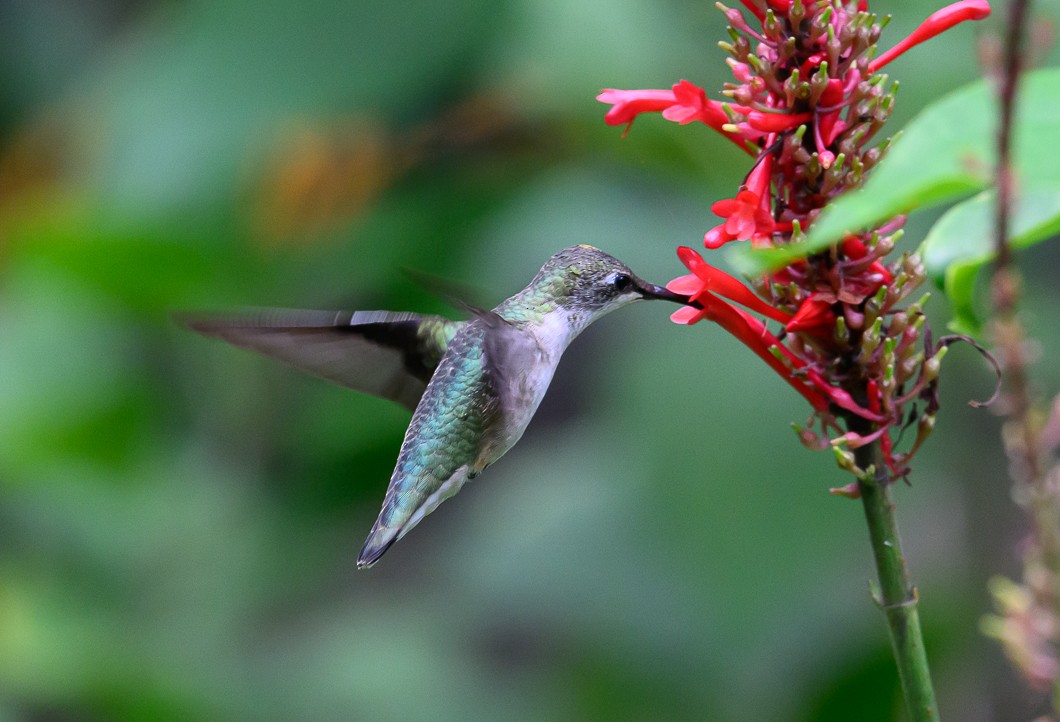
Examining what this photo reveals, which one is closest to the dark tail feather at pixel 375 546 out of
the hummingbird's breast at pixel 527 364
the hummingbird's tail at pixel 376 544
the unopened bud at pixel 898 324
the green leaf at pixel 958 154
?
the hummingbird's tail at pixel 376 544

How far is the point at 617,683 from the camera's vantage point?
9.96 feet

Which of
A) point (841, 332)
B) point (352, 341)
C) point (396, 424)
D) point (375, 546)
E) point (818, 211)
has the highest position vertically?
point (818, 211)

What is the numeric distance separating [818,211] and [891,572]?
1.15 ft

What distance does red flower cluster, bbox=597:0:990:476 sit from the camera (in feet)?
3.85

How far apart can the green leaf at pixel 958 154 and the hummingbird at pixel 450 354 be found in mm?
929

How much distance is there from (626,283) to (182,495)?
183 cm

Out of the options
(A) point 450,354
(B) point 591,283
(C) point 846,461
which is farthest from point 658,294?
(C) point 846,461

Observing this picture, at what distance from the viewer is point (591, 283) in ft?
5.77

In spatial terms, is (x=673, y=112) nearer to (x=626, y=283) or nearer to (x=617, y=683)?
(x=626, y=283)

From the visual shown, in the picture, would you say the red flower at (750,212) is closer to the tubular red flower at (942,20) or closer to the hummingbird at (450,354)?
the tubular red flower at (942,20)

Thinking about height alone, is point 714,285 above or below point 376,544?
above

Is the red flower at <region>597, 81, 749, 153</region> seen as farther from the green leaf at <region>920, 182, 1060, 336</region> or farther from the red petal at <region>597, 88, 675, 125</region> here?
the green leaf at <region>920, 182, 1060, 336</region>

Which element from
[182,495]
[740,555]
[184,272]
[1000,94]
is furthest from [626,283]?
[182,495]

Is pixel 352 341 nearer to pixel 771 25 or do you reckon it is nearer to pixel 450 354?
pixel 450 354
